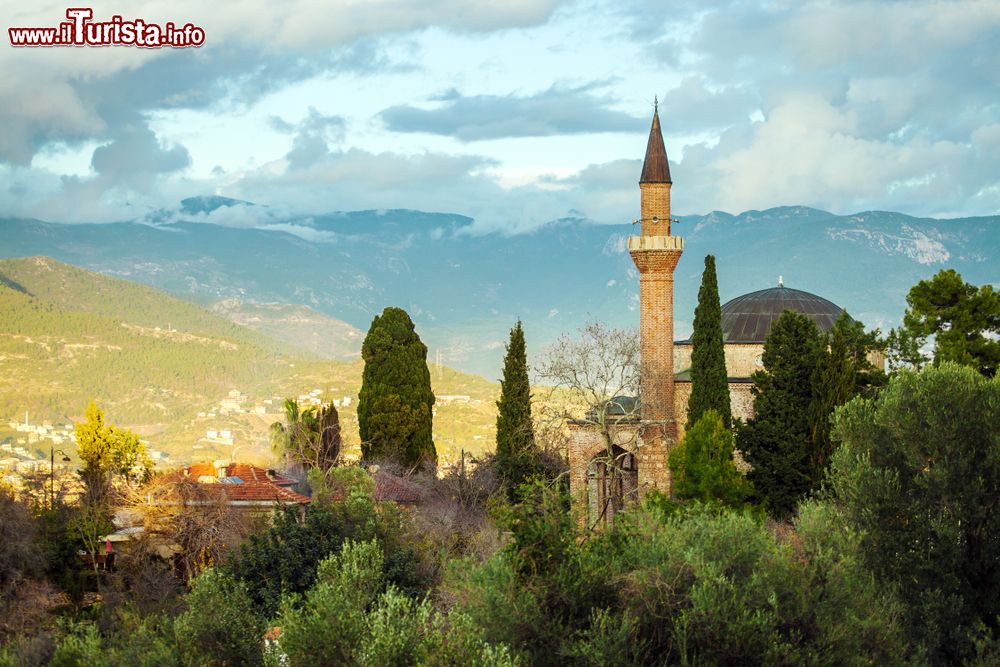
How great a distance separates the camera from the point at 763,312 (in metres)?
41.2

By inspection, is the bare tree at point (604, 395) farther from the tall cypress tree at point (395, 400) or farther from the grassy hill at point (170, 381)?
the grassy hill at point (170, 381)

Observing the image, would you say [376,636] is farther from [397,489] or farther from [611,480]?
[397,489]

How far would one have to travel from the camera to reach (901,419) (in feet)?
62.2

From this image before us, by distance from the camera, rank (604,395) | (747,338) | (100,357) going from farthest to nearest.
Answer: (100,357) → (747,338) → (604,395)

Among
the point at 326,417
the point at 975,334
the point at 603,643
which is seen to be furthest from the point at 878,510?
the point at 326,417

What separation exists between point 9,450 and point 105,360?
31.9 metres

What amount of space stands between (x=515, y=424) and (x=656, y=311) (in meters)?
6.42

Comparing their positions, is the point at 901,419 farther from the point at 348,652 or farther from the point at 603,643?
the point at 348,652

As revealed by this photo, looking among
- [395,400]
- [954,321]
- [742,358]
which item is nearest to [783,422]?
[954,321]

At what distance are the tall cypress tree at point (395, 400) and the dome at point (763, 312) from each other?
11710mm

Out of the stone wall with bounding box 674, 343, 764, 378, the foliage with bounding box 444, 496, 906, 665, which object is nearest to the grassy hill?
the stone wall with bounding box 674, 343, 764, 378

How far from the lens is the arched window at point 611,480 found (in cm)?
3638

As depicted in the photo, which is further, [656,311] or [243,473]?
[243,473]

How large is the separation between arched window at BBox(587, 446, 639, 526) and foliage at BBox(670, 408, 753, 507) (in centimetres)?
377
